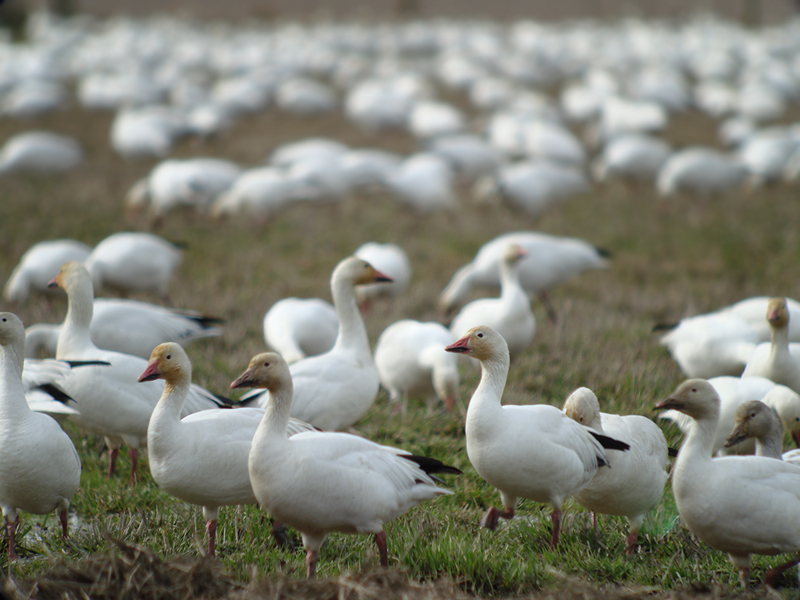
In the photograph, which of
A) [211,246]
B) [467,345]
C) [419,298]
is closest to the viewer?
[467,345]

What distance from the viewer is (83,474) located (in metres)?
3.76

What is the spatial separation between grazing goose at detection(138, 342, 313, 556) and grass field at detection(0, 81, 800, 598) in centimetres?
20

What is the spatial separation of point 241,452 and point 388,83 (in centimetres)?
1617

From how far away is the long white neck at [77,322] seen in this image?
12.9 ft

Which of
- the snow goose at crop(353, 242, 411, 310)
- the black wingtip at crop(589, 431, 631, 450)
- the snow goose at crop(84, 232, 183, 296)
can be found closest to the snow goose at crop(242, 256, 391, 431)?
the black wingtip at crop(589, 431, 631, 450)

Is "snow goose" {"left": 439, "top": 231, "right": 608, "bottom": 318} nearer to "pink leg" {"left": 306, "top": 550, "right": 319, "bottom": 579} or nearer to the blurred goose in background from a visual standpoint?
"pink leg" {"left": 306, "top": 550, "right": 319, "bottom": 579}

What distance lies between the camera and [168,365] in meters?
3.01

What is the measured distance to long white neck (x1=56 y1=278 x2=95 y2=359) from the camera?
3941 mm

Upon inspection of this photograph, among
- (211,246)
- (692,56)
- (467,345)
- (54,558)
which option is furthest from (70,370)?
(692,56)

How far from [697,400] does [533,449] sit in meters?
0.66

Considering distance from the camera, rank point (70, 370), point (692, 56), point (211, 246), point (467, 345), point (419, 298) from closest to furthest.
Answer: point (467, 345) → point (70, 370) → point (419, 298) → point (211, 246) → point (692, 56)

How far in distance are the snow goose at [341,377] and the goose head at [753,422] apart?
1808 millimetres

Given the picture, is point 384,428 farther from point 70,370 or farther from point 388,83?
point 388,83

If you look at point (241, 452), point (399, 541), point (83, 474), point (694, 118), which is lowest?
point (83, 474)
